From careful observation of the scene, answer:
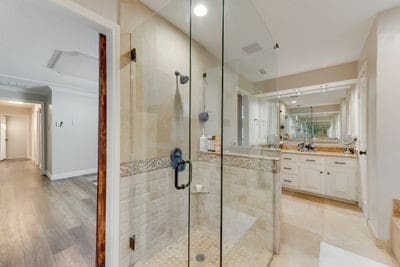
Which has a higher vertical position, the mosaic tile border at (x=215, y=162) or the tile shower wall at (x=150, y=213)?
the mosaic tile border at (x=215, y=162)

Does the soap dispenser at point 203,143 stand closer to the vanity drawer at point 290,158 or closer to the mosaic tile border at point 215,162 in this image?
the mosaic tile border at point 215,162

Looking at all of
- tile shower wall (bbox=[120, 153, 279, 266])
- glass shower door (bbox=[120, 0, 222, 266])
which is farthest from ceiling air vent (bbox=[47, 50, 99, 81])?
tile shower wall (bbox=[120, 153, 279, 266])

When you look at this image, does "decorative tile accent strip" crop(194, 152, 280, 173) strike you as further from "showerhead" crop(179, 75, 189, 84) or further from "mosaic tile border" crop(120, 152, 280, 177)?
"showerhead" crop(179, 75, 189, 84)

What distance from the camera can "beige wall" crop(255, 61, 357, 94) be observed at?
9.85 ft

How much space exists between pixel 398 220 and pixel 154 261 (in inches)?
93.9

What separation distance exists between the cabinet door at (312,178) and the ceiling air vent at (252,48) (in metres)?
2.31

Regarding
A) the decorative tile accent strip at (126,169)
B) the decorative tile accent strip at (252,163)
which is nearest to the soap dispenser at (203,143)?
the decorative tile accent strip at (252,163)

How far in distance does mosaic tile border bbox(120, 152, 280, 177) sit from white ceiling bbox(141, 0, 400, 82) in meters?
1.34

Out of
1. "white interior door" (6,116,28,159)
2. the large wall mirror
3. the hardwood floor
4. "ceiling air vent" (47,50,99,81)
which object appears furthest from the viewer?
"white interior door" (6,116,28,159)

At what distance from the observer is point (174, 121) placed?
1.94 metres

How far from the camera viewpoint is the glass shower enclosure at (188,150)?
160 centimetres

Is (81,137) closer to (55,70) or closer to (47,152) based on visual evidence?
(47,152)

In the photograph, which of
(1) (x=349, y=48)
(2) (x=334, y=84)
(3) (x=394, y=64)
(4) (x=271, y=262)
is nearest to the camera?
(4) (x=271, y=262)

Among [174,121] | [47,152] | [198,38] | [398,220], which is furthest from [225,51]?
[47,152]
